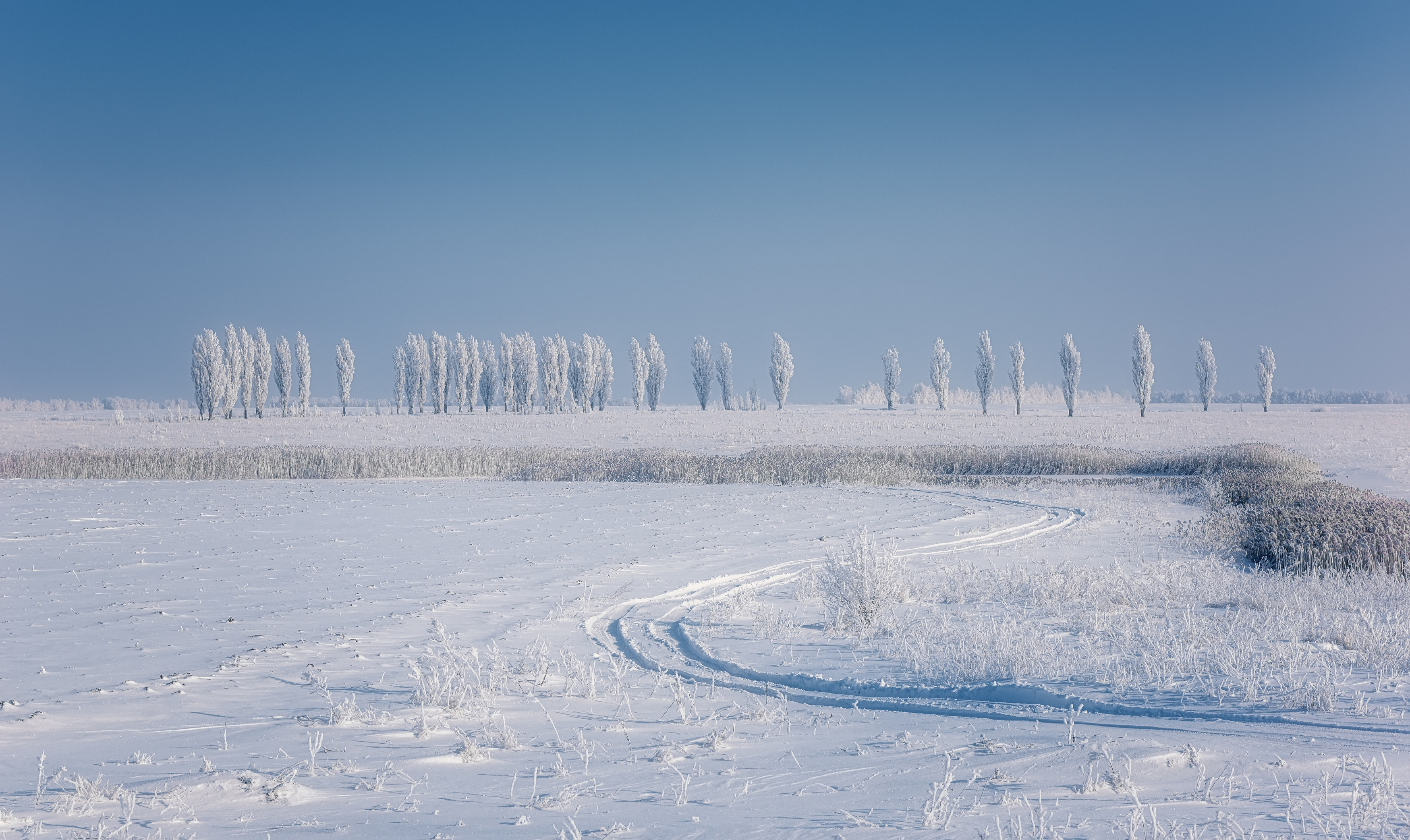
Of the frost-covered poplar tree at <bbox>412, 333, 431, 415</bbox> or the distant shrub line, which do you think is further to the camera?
the frost-covered poplar tree at <bbox>412, 333, 431, 415</bbox>

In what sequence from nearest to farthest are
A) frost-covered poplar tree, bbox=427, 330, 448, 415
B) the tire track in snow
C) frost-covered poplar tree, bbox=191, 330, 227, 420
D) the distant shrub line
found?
1. the tire track in snow
2. the distant shrub line
3. frost-covered poplar tree, bbox=191, 330, 227, 420
4. frost-covered poplar tree, bbox=427, 330, 448, 415

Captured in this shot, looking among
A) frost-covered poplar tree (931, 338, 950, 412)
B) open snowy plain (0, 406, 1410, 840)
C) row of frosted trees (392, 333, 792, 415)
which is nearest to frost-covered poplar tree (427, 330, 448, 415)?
row of frosted trees (392, 333, 792, 415)

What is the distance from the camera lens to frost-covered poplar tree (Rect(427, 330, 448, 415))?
88500 millimetres

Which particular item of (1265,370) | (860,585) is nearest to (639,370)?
(1265,370)

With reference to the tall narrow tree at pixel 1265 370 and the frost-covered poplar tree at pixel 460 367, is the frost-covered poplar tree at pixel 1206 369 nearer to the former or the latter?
the tall narrow tree at pixel 1265 370

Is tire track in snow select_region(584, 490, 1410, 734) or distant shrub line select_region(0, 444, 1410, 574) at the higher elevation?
distant shrub line select_region(0, 444, 1410, 574)

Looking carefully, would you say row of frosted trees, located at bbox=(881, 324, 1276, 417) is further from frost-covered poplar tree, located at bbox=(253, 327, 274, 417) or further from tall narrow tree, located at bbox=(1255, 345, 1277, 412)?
frost-covered poplar tree, located at bbox=(253, 327, 274, 417)

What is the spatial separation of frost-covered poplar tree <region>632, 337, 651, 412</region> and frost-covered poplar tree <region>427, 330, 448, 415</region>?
1696cm

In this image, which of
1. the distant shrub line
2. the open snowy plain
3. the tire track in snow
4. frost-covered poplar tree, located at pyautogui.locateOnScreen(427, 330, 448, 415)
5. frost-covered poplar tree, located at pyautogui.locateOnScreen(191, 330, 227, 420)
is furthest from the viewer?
frost-covered poplar tree, located at pyautogui.locateOnScreen(427, 330, 448, 415)

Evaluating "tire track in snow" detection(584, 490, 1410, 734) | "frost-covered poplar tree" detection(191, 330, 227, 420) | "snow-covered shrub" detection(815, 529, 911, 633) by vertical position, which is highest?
"frost-covered poplar tree" detection(191, 330, 227, 420)

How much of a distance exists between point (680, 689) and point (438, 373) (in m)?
85.4

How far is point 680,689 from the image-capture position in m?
6.70

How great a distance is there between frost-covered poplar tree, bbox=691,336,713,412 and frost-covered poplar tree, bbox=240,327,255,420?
37573 millimetres

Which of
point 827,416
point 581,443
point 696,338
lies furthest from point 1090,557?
point 696,338
